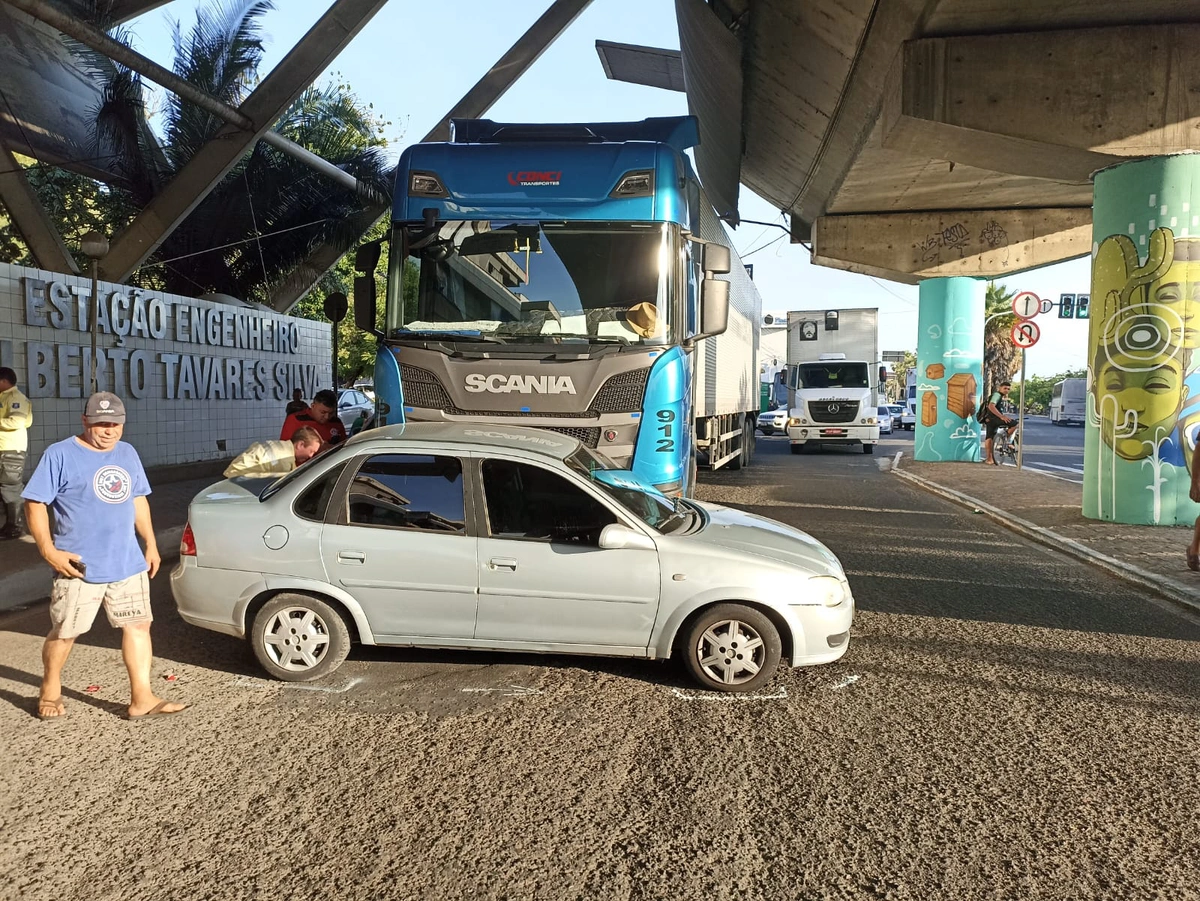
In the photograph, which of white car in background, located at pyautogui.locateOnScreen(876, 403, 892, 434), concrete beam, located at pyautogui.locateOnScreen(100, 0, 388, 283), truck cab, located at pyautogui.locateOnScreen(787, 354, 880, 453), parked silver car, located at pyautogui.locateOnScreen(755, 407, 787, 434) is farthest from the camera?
white car in background, located at pyautogui.locateOnScreen(876, 403, 892, 434)

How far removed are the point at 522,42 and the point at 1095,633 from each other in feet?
61.3

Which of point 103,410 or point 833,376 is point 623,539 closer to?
point 103,410

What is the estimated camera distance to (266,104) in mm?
16828

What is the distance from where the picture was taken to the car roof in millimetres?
5373

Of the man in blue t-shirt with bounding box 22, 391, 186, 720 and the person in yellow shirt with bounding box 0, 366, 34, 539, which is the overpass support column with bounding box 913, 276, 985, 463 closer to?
the person in yellow shirt with bounding box 0, 366, 34, 539

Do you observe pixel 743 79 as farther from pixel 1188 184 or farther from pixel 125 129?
pixel 125 129

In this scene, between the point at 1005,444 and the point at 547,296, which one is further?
the point at 1005,444

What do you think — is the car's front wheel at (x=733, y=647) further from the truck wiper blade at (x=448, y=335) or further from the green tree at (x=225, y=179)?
the green tree at (x=225, y=179)

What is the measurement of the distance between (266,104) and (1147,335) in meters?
14.9

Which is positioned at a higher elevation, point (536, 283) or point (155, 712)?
point (536, 283)

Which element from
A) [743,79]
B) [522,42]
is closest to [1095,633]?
[743,79]

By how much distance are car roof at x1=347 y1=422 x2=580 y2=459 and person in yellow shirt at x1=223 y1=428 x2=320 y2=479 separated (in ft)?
4.12

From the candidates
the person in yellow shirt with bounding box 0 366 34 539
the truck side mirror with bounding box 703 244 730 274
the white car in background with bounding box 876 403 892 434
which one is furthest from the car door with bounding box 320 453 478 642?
the white car in background with bounding box 876 403 892 434

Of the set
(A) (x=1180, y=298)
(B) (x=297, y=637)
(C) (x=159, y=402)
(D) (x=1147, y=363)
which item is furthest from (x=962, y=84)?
(C) (x=159, y=402)
